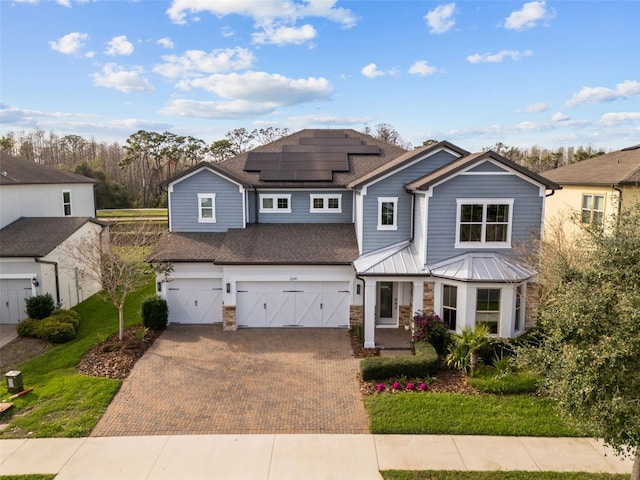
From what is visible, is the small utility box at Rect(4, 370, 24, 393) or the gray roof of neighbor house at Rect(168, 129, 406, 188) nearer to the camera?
the small utility box at Rect(4, 370, 24, 393)

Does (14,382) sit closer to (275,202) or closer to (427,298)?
(275,202)

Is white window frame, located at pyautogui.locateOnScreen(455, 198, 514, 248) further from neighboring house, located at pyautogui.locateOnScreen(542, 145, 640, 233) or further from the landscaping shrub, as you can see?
the landscaping shrub

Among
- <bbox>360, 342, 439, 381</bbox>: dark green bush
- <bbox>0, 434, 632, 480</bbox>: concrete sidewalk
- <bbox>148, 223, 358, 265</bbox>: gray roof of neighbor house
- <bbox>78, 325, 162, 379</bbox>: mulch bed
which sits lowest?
<bbox>0, 434, 632, 480</bbox>: concrete sidewalk

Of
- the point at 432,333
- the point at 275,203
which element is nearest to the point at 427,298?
the point at 432,333

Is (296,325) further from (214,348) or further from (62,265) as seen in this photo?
(62,265)

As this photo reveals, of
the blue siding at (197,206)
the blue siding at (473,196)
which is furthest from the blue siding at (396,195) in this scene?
the blue siding at (197,206)

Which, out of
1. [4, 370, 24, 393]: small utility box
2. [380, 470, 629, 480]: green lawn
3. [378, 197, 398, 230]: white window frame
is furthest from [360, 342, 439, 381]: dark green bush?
[4, 370, 24, 393]: small utility box

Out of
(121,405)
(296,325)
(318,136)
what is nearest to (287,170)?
(318,136)
